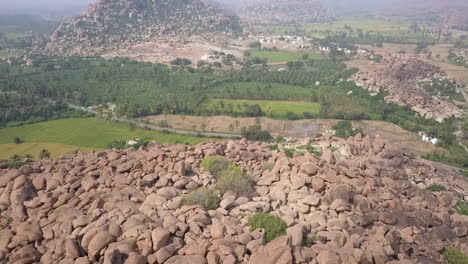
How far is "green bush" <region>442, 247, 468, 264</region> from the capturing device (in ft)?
82.9

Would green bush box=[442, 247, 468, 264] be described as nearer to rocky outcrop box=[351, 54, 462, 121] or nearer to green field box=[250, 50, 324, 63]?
rocky outcrop box=[351, 54, 462, 121]

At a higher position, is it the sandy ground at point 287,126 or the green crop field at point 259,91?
the green crop field at point 259,91

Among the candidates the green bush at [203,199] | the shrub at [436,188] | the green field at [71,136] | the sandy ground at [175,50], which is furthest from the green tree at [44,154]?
the sandy ground at [175,50]

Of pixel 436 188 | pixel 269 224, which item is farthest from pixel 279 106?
pixel 269 224

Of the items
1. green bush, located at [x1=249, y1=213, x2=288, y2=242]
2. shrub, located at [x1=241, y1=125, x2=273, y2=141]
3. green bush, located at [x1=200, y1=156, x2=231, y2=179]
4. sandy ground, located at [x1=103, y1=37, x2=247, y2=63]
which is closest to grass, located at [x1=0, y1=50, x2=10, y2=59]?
sandy ground, located at [x1=103, y1=37, x2=247, y2=63]

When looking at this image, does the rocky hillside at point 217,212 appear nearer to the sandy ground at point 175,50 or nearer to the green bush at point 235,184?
the green bush at point 235,184

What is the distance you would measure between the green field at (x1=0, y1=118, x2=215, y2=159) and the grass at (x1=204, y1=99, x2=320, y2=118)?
80.4 feet

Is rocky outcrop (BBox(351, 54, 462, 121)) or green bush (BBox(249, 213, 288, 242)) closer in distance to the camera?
green bush (BBox(249, 213, 288, 242))

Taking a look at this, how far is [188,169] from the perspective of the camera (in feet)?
105

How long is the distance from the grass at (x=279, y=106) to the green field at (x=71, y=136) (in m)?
24.5

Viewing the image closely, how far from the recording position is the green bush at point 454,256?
25.3m

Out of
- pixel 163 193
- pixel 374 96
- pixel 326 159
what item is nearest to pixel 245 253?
pixel 163 193

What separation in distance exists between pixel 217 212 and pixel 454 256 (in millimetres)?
17156

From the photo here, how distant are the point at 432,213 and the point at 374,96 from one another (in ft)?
269
